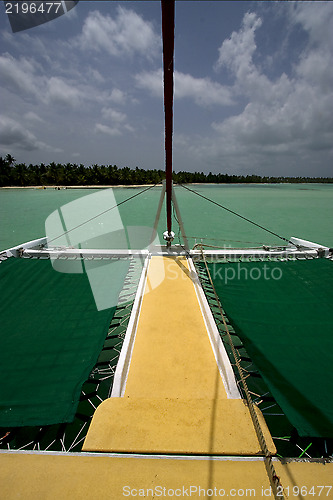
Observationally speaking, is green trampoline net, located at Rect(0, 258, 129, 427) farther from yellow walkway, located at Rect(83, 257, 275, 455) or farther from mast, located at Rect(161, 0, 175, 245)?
mast, located at Rect(161, 0, 175, 245)

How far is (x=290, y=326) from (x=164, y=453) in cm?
360

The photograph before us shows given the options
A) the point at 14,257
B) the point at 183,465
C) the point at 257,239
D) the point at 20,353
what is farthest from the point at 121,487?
the point at 257,239

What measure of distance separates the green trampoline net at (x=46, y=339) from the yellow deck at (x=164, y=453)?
1.71 feet

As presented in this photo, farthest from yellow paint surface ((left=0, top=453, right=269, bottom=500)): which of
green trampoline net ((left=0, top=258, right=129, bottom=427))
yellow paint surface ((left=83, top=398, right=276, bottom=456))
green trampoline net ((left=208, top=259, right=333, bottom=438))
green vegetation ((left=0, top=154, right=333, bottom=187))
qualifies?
green vegetation ((left=0, top=154, right=333, bottom=187))

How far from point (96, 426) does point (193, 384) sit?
64.2 inches

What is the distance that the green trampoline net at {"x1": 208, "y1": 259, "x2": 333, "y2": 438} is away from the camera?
10.8 feet

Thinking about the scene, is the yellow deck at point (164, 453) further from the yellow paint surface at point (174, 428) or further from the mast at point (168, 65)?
the mast at point (168, 65)

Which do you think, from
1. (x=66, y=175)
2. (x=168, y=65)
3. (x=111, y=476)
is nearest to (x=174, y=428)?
(x=111, y=476)

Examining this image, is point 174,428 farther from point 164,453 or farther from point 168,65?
point 168,65

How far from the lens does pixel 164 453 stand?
275 cm

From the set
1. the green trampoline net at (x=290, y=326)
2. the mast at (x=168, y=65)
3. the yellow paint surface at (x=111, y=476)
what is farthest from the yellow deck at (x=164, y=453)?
the mast at (x=168, y=65)

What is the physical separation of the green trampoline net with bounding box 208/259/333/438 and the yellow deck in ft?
2.12

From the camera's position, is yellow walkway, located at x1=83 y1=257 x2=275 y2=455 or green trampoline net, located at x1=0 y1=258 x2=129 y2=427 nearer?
yellow walkway, located at x1=83 y1=257 x2=275 y2=455

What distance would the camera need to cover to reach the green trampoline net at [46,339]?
324 centimetres
